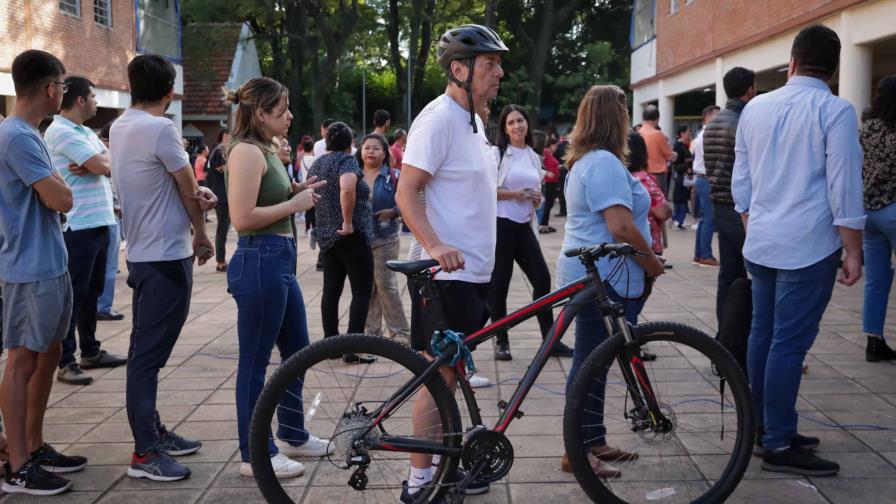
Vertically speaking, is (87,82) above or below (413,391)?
above

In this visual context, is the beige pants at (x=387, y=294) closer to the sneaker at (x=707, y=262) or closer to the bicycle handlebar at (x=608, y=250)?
the bicycle handlebar at (x=608, y=250)

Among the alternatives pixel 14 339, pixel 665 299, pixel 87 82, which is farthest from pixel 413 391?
pixel 665 299

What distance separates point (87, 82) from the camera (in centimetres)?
637

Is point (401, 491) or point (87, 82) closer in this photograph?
point (401, 491)

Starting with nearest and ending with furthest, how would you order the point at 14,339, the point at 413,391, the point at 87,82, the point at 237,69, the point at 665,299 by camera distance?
the point at 413,391
the point at 14,339
the point at 87,82
the point at 665,299
the point at 237,69

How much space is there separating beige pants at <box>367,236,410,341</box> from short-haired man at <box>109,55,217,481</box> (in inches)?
118

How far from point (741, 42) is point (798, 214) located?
14505 mm

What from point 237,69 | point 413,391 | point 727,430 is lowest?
point 727,430

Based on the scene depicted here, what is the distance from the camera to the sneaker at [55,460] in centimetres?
453

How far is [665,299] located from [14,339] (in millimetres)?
6578

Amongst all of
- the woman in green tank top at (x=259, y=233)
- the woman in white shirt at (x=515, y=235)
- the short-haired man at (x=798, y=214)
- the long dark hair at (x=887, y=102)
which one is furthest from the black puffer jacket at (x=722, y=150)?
the woman in green tank top at (x=259, y=233)

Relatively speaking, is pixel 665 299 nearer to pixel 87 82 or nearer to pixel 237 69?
pixel 87 82

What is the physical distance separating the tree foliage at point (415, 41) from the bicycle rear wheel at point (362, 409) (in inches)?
1189

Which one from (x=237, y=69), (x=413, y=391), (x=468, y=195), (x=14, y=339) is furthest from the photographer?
(x=237, y=69)
